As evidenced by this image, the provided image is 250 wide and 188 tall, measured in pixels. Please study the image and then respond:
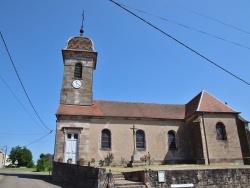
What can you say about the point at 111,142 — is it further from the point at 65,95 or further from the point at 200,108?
the point at 200,108

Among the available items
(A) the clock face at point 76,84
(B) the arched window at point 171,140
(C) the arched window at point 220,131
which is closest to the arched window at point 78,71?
(A) the clock face at point 76,84

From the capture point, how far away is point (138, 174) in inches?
426

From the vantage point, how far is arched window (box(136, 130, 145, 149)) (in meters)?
22.2

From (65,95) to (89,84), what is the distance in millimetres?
2792

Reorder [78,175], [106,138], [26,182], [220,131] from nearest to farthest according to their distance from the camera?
1. [78,175]
2. [26,182]
3. [106,138]
4. [220,131]

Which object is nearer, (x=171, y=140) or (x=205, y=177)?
(x=205, y=177)

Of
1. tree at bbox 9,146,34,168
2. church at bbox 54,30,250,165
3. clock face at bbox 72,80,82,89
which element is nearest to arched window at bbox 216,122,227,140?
church at bbox 54,30,250,165

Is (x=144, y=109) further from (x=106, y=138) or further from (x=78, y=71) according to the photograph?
(x=78, y=71)

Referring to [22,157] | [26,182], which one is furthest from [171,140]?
[22,157]

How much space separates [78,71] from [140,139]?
9.91m

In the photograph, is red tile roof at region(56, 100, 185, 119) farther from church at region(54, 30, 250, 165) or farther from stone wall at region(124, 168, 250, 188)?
stone wall at region(124, 168, 250, 188)

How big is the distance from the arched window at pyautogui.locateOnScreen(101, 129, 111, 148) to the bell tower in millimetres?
3641

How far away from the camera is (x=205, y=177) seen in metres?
10.9

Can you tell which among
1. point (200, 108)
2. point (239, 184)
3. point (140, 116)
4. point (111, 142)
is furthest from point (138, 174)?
point (200, 108)
